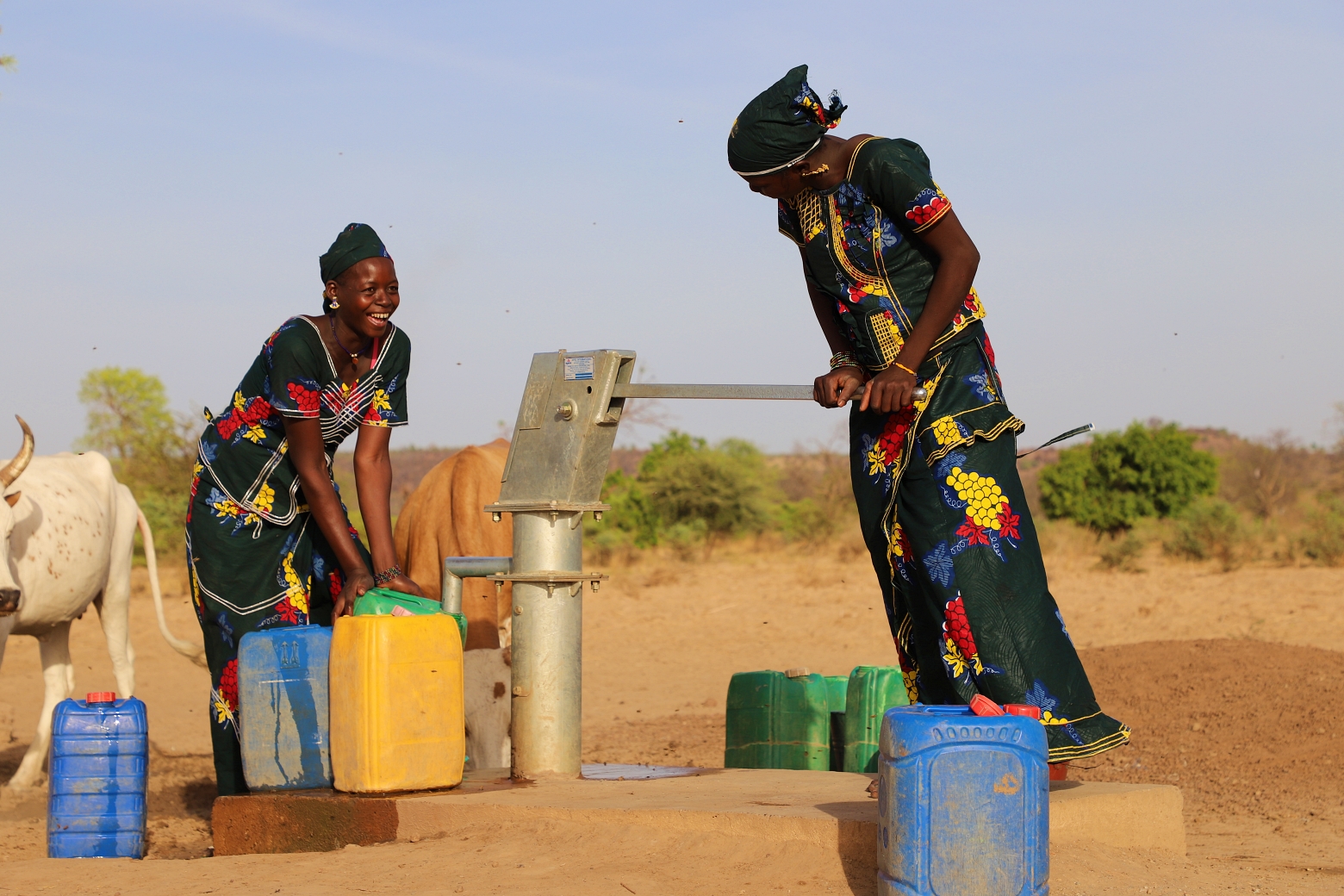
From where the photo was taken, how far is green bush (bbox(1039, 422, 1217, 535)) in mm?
24219

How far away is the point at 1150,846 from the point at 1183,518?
1628 cm

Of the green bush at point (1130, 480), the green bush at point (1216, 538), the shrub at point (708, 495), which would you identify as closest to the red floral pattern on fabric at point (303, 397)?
the green bush at point (1216, 538)

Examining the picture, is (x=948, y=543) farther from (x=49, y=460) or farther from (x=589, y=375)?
(x=49, y=460)

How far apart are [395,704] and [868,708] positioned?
201 centimetres

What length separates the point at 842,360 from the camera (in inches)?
149

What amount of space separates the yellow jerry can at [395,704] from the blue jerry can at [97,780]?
34.9 inches

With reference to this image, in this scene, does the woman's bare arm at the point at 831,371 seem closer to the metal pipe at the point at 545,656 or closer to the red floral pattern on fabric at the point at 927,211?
the red floral pattern on fabric at the point at 927,211

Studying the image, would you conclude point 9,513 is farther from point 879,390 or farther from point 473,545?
point 879,390

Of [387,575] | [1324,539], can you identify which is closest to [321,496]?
[387,575]

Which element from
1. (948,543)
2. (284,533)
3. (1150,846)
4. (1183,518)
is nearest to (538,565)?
(284,533)

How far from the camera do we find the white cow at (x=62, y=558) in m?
6.44

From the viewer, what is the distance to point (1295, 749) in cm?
644

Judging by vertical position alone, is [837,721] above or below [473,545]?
below

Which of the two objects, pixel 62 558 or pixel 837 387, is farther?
pixel 62 558
